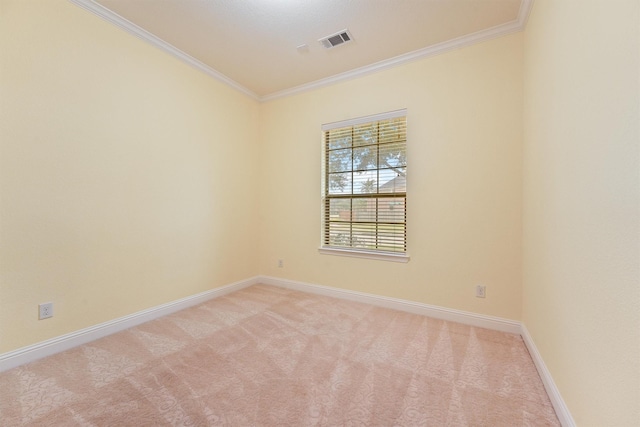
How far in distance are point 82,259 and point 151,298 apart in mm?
729

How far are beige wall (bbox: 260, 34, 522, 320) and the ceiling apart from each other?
19 cm

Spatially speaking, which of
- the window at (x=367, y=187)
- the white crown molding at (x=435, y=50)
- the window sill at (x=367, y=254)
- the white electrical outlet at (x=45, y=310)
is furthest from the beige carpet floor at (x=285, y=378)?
the white crown molding at (x=435, y=50)

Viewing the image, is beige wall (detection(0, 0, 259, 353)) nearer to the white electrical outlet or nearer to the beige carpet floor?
the white electrical outlet

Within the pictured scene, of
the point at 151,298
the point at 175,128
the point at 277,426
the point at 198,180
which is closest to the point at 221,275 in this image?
the point at 151,298

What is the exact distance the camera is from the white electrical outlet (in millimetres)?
1922

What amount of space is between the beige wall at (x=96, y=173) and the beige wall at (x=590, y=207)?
129 inches

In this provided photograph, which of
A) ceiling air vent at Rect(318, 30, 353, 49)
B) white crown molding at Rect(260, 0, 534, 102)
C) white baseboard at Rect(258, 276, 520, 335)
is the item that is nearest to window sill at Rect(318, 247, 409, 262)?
white baseboard at Rect(258, 276, 520, 335)

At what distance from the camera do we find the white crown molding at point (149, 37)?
2143 millimetres

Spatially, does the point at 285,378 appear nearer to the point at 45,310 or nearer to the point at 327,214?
the point at 45,310

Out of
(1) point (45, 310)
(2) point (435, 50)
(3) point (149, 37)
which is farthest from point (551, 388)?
(3) point (149, 37)

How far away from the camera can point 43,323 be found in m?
1.93

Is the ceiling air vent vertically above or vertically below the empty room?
above

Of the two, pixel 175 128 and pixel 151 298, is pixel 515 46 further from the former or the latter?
pixel 151 298

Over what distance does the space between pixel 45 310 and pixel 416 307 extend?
325cm
